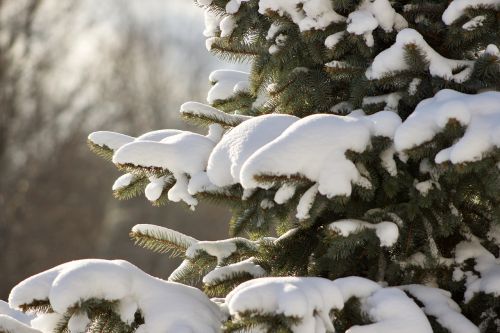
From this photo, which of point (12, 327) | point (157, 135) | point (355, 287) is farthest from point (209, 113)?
point (12, 327)

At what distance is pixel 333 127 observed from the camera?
8.27 ft

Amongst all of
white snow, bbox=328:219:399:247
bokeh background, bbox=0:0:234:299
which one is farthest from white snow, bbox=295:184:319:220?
bokeh background, bbox=0:0:234:299

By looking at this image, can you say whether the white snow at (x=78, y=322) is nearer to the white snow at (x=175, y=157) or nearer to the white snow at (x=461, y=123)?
the white snow at (x=175, y=157)

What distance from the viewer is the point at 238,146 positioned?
8.57 feet

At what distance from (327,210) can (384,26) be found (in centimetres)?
74

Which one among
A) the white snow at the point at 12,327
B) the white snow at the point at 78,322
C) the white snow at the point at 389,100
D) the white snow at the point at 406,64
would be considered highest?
the white snow at the point at 406,64

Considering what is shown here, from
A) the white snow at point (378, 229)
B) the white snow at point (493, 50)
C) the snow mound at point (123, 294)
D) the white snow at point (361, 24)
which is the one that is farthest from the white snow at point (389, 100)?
the snow mound at point (123, 294)

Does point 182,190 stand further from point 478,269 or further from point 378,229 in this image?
point 478,269

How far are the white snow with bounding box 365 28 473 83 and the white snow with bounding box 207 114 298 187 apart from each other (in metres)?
0.40

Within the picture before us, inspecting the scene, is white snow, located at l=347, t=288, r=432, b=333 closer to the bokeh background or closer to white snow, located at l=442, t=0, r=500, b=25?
white snow, located at l=442, t=0, r=500, b=25

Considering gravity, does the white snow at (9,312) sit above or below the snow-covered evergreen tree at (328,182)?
below

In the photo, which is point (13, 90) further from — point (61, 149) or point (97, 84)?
point (97, 84)

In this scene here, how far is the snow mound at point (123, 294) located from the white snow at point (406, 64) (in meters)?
1.05

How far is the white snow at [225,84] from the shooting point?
3587 millimetres
